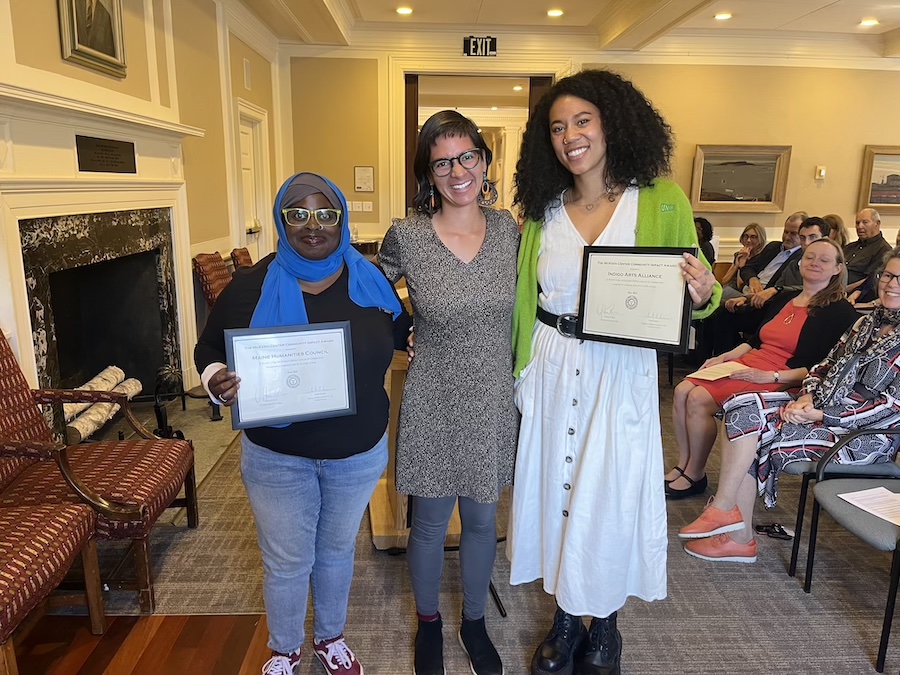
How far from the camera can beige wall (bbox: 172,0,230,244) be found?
4410 mm

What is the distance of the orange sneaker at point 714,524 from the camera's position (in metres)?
2.56

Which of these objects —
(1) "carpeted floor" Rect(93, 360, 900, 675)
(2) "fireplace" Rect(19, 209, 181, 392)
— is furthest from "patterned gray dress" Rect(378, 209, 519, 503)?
(2) "fireplace" Rect(19, 209, 181, 392)

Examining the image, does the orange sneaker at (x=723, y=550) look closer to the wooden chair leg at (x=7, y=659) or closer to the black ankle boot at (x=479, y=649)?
the black ankle boot at (x=479, y=649)

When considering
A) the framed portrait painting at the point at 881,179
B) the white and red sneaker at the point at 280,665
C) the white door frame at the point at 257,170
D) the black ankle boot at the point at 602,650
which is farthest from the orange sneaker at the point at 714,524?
the framed portrait painting at the point at 881,179

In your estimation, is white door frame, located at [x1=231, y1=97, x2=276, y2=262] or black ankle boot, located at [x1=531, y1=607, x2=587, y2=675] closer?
black ankle boot, located at [x1=531, y1=607, x2=587, y2=675]

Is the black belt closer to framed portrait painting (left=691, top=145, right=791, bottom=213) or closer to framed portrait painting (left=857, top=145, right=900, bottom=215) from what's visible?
framed portrait painting (left=691, top=145, right=791, bottom=213)

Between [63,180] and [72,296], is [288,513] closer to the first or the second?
[63,180]

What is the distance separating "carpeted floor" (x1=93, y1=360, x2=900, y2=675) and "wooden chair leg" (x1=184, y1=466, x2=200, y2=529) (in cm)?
5

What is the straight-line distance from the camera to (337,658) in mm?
1784

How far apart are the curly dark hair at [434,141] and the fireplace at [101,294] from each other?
2.12m

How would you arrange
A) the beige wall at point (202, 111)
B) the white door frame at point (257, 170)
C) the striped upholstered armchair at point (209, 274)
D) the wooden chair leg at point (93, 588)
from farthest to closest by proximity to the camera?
the white door frame at point (257, 170) < the striped upholstered armchair at point (209, 274) < the beige wall at point (202, 111) < the wooden chair leg at point (93, 588)

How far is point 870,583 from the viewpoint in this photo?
2369 millimetres

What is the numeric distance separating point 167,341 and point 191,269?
0.58m

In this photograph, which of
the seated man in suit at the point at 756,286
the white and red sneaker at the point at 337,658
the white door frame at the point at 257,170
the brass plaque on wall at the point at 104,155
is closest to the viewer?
the white and red sneaker at the point at 337,658
